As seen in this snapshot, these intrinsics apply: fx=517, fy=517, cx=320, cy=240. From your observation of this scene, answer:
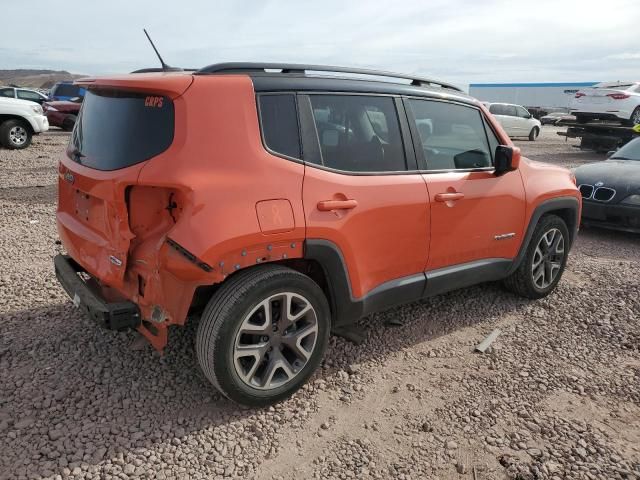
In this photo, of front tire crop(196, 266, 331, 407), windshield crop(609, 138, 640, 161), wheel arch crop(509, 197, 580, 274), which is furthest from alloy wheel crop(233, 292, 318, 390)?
windshield crop(609, 138, 640, 161)

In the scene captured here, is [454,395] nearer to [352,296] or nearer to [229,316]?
[352,296]

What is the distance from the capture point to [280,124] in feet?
9.30

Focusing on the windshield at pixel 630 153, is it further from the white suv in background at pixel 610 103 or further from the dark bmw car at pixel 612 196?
the white suv in background at pixel 610 103

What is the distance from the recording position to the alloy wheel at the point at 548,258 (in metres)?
4.49

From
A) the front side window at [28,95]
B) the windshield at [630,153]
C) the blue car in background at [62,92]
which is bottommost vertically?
the front side window at [28,95]

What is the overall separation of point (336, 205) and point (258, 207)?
485 mm

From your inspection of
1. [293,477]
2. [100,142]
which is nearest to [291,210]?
[100,142]

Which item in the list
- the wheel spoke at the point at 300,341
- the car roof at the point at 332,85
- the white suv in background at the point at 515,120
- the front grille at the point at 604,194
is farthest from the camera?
Result: the white suv in background at the point at 515,120

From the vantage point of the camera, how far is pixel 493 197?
12.6 ft

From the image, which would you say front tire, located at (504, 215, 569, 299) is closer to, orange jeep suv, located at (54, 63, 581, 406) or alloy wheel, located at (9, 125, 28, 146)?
orange jeep suv, located at (54, 63, 581, 406)

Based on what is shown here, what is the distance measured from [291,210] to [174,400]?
1307mm

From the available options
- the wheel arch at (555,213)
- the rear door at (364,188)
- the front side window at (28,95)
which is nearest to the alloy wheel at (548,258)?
the wheel arch at (555,213)

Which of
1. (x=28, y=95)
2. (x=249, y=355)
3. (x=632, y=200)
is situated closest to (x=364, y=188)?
(x=249, y=355)

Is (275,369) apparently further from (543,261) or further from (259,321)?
(543,261)
